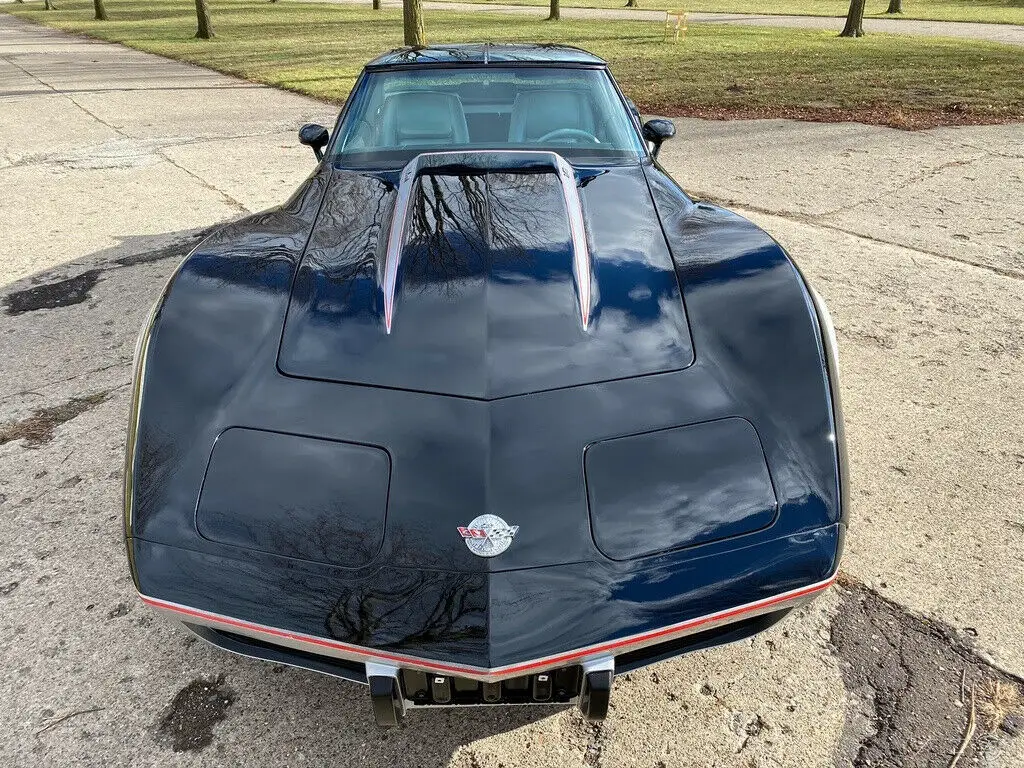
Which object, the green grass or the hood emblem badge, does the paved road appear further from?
the hood emblem badge

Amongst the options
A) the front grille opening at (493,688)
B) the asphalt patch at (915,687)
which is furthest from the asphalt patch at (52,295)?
the asphalt patch at (915,687)

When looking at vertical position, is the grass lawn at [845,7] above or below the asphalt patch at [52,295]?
above

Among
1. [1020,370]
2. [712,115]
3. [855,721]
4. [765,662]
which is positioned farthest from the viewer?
[712,115]

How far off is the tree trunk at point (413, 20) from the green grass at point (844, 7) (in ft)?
68.1

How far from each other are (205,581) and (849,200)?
228 inches

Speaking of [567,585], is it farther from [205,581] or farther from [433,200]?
[433,200]

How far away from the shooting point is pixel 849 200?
5.94 m

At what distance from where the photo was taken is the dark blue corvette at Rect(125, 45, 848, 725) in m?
1.54

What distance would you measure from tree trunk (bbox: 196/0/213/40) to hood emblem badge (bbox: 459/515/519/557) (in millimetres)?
21475

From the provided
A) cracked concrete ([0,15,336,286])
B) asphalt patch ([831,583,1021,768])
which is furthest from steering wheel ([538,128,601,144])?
cracked concrete ([0,15,336,286])

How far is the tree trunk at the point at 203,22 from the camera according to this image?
1909 cm

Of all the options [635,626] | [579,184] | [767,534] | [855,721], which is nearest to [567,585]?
[635,626]

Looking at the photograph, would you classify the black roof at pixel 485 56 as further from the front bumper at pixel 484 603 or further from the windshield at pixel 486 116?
the front bumper at pixel 484 603

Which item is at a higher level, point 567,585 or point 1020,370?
point 567,585
